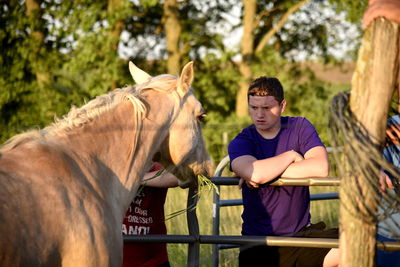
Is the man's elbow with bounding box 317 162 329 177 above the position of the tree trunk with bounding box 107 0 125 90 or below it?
below

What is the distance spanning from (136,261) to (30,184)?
139cm

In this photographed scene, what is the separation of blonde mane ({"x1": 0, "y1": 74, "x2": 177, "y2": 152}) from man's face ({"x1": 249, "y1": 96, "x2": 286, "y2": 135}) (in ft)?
2.24

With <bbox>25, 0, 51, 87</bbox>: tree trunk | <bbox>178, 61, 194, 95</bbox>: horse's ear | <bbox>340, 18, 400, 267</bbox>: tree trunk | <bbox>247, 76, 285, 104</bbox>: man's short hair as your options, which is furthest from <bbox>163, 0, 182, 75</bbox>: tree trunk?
<bbox>340, 18, 400, 267</bbox>: tree trunk

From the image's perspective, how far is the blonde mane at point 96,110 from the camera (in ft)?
11.0

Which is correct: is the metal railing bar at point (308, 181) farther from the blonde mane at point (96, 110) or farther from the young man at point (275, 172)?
the blonde mane at point (96, 110)

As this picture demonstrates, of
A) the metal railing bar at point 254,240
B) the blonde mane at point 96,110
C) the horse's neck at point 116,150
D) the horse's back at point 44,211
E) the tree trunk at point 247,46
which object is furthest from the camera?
the tree trunk at point 247,46

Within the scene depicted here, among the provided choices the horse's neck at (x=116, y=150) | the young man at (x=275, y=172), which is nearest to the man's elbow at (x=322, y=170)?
the young man at (x=275, y=172)

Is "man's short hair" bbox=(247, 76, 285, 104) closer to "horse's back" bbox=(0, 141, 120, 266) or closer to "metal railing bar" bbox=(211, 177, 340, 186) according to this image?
"metal railing bar" bbox=(211, 177, 340, 186)

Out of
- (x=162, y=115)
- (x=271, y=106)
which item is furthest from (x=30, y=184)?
(x=271, y=106)

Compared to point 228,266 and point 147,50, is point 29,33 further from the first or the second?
point 228,266

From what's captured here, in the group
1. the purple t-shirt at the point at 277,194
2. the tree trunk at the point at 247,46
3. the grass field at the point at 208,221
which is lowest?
the grass field at the point at 208,221

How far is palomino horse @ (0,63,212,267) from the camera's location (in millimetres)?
2963

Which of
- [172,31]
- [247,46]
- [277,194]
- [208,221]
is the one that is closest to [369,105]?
[277,194]

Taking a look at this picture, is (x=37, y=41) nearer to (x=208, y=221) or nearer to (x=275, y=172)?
(x=208, y=221)
